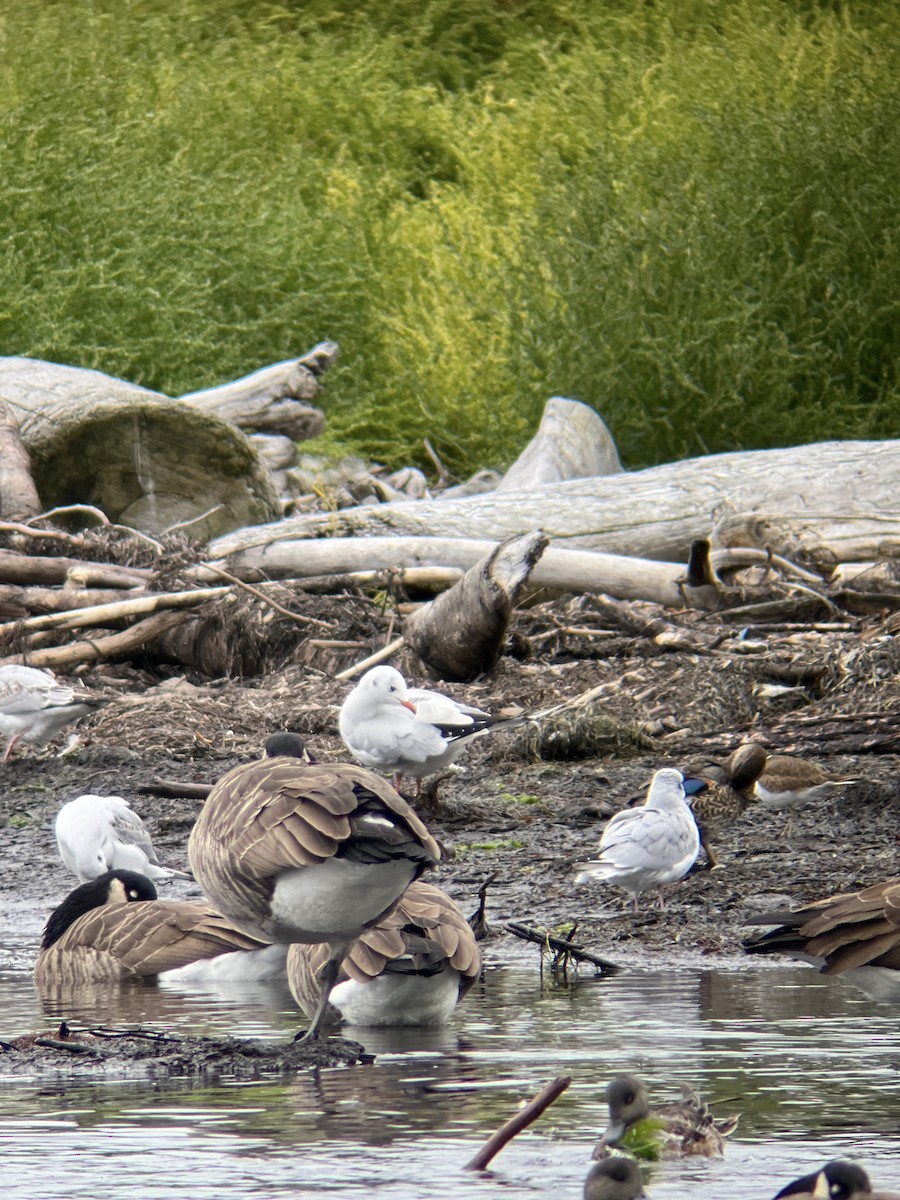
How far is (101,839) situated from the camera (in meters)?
8.27

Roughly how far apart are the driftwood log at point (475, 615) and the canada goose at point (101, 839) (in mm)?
3253

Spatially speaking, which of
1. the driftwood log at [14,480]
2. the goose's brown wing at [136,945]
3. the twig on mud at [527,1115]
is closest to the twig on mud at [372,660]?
the driftwood log at [14,480]

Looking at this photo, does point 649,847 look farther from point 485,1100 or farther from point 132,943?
point 485,1100

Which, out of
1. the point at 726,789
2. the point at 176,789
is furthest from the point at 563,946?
the point at 176,789

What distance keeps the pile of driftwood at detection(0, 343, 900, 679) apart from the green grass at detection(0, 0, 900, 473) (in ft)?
18.3

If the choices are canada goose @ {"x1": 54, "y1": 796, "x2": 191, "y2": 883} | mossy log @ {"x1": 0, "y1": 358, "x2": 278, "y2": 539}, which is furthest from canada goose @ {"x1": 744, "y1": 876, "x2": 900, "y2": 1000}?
mossy log @ {"x1": 0, "y1": 358, "x2": 278, "y2": 539}

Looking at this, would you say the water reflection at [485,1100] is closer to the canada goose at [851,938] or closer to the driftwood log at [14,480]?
the canada goose at [851,938]

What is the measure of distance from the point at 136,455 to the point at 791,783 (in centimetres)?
868

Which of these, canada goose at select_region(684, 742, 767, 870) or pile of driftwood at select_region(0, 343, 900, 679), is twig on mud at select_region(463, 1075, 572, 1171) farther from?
pile of driftwood at select_region(0, 343, 900, 679)

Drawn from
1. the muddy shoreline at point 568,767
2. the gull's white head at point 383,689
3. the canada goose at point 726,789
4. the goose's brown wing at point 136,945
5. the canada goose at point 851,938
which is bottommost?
the muddy shoreline at point 568,767

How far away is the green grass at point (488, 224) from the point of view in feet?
68.0

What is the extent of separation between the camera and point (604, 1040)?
5.41 m

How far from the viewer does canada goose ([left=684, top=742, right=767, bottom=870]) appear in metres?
8.62

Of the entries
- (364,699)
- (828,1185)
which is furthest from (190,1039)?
(364,699)
